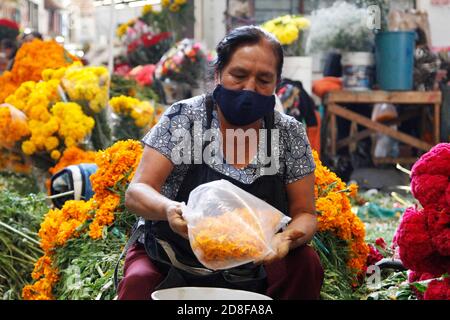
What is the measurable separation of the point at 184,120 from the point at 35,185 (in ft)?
10.3

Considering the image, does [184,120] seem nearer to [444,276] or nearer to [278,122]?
[278,122]

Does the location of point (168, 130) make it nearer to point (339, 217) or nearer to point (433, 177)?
point (433, 177)

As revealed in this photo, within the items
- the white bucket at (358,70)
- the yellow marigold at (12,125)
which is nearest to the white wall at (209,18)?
the white bucket at (358,70)

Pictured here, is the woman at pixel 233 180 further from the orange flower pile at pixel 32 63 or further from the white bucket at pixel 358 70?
the white bucket at pixel 358 70

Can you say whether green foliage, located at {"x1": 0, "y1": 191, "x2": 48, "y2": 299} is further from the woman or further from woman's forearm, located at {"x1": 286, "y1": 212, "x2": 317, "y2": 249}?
woman's forearm, located at {"x1": 286, "y1": 212, "x2": 317, "y2": 249}

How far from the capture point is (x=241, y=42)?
2613 mm

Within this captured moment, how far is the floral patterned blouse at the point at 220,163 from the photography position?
2.63m

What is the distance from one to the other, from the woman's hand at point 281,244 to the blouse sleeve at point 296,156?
326mm

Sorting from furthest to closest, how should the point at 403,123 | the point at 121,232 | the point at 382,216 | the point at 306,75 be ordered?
the point at 403,123 < the point at 306,75 < the point at 382,216 < the point at 121,232

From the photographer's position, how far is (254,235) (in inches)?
87.6

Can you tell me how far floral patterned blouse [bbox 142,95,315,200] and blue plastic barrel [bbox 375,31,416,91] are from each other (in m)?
5.19

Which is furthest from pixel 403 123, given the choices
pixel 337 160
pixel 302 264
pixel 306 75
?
pixel 302 264

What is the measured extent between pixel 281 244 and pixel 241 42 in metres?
0.69
